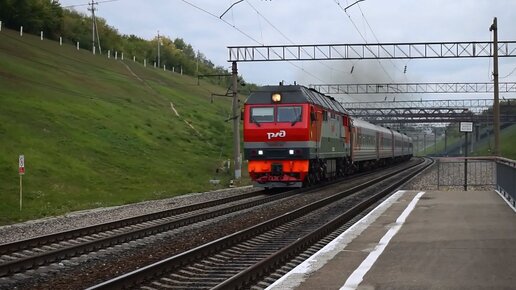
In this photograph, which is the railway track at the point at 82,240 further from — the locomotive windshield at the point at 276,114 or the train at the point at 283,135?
the locomotive windshield at the point at 276,114

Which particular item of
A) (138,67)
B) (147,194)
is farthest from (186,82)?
(147,194)

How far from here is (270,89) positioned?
25.5 metres

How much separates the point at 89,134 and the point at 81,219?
19.9 meters

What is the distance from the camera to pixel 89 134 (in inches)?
1441

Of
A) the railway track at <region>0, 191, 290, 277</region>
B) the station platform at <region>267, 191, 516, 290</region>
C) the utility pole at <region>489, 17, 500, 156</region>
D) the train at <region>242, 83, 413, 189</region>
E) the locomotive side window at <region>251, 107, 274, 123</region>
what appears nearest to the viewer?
the station platform at <region>267, 191, 516, 290</region>

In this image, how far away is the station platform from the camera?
7.59 m

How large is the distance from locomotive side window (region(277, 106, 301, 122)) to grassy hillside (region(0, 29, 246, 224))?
589 cm

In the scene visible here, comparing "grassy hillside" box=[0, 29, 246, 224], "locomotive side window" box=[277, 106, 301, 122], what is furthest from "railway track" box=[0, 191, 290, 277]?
"locomotive side window" box=[277, 106, 301, 122]

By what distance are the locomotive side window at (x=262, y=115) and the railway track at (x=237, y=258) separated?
328 inches

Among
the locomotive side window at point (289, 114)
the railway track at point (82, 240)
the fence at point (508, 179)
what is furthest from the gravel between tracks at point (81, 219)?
the fence at point (508, 179)

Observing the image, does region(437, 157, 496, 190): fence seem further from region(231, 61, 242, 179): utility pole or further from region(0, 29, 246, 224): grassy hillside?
region(0, 29, 246, 224): grassy hillside

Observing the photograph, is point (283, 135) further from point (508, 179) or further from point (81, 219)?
point (508, 179)

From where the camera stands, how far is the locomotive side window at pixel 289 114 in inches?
972

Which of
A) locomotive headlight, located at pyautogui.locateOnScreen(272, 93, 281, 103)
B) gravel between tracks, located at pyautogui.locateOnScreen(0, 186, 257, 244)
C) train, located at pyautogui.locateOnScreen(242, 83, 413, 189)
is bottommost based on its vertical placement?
gravel between tracks, located at pyautogui.locateOnScreen(0, 186, 257, 244)
